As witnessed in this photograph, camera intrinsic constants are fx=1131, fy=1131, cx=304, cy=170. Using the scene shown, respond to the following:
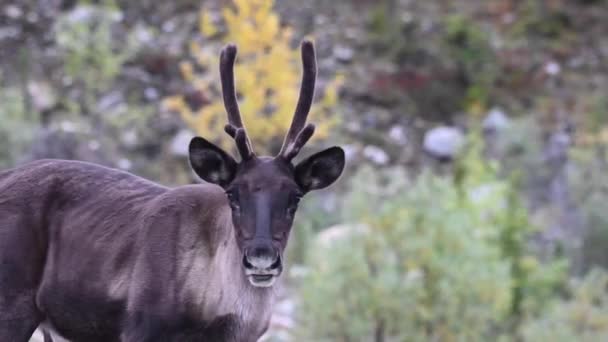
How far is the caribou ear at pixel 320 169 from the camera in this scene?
5.81 meters

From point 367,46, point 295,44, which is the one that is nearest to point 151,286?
point 295,44

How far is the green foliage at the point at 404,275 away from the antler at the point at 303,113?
1404 cm

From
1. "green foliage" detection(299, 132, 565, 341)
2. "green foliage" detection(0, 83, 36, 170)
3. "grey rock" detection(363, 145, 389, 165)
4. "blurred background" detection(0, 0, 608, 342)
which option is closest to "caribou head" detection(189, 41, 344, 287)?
"blurred background" detection(0, 0, 608, 342)

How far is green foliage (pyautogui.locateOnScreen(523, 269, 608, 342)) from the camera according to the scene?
72.1ft

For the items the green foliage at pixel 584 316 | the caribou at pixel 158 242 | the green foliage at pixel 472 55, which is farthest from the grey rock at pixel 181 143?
the caribou at pixel 158 242

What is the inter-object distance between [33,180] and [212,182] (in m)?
1.08

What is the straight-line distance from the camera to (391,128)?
33438 mm

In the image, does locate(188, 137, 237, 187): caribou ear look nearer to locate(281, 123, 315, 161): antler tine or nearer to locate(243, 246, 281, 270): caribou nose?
locate(281, 123, 315, 161): antler tine

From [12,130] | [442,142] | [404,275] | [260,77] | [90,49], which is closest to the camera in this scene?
[404,275]

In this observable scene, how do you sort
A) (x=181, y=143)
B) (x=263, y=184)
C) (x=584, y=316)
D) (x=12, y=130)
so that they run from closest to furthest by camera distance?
1. (x=263, y=184)
2. (x=584, y=316)
3. (x=12, y=130)
4. (x=181, y=143)

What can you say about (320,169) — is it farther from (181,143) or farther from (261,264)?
(181,143)

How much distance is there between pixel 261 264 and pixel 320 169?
0.78m

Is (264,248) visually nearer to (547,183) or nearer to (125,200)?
(125,200)

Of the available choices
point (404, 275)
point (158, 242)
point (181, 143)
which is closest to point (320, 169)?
point (158, 242)
